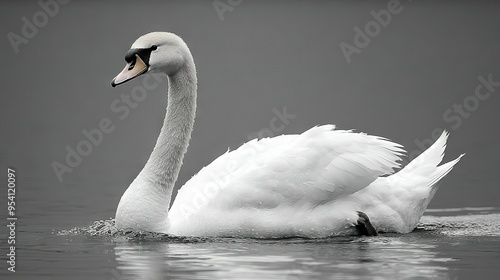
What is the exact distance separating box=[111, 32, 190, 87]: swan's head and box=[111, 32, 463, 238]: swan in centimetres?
1

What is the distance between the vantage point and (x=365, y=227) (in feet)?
40.4

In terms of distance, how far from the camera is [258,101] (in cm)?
3828

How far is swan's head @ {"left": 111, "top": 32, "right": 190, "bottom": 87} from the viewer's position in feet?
40.4

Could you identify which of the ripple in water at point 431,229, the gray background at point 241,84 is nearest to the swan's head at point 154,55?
the ripple in water at point 431,229

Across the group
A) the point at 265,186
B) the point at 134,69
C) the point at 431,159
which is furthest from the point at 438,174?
the point at 134,69

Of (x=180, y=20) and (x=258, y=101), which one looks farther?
(x=180, y=20)

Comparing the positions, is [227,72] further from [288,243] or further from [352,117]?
[288,243]

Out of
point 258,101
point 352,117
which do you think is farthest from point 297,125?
point 258,101

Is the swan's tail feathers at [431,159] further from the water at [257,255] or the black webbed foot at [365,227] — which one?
the black webbed foot at [365,227]

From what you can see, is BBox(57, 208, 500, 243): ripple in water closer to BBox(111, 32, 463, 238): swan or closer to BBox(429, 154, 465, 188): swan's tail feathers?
BBox(111, 32, 463, 238): swan

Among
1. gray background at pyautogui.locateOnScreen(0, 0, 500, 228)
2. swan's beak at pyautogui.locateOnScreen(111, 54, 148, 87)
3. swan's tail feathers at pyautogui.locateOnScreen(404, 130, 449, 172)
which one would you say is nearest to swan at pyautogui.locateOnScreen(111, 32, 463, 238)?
swan's beak at pyautogui.locateOnScreen(111, 54, 148, 87)

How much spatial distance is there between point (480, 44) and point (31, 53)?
20.2 meters

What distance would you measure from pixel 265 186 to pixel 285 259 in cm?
144

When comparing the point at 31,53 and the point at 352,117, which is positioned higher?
the point at 31,53
